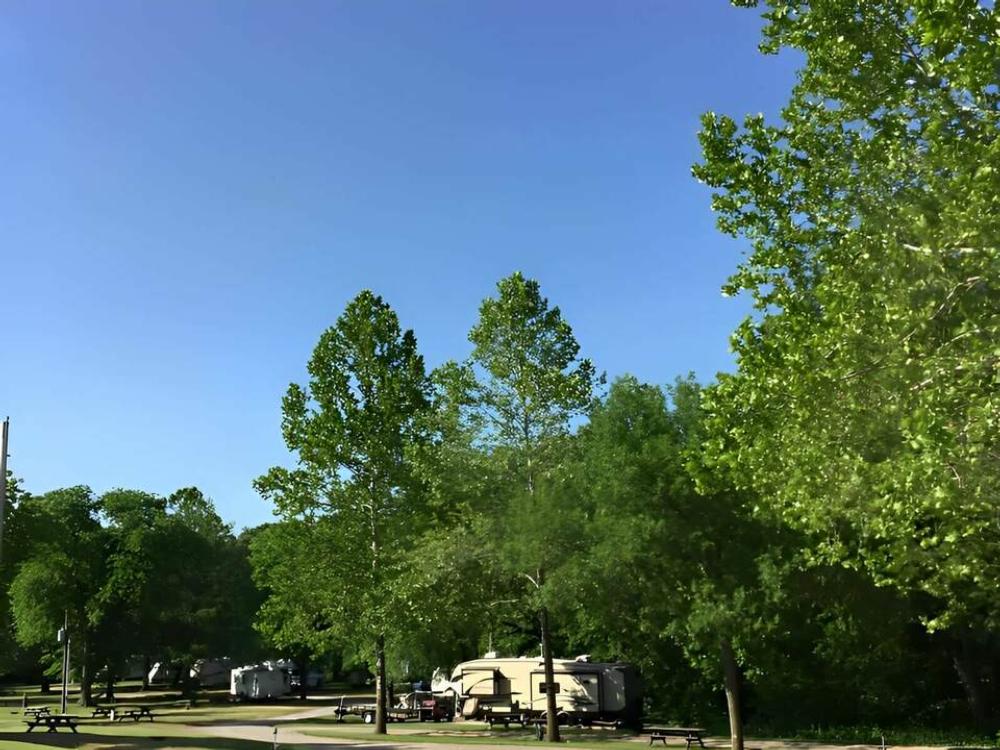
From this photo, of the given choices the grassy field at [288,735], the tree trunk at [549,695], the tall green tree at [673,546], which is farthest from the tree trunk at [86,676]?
the tall green tree at [673,546]

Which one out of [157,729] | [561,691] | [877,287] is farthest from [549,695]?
[877,287]

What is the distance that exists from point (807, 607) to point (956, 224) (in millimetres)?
16350

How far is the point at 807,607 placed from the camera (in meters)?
27.2

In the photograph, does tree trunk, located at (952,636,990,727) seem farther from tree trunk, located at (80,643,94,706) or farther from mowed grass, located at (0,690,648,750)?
tree trunk, located at (80,643,94,706)

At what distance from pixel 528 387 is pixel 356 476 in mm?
9239

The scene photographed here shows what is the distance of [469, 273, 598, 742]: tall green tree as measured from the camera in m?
32.5

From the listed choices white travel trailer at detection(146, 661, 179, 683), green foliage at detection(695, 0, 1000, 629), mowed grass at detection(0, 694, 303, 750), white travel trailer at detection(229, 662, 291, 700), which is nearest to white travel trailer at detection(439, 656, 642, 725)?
mowed grass at detection(0, 694, 303, 750)

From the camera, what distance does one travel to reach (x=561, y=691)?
41125 millimetres

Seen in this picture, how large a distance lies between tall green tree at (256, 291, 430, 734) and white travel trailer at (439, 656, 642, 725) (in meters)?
6.54

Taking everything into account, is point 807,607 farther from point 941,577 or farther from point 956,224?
point 956,224

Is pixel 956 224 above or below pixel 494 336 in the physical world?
below

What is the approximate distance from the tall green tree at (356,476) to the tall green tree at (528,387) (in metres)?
4.91

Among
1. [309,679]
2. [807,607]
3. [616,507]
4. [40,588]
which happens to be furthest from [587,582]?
[309,679]

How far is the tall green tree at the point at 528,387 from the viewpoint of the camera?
32469 mm
